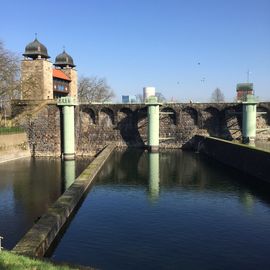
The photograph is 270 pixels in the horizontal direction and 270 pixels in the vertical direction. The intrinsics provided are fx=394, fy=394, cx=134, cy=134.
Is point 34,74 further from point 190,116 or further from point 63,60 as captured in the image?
point 190,116

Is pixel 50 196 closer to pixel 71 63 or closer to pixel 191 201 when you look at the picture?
pixel 191 201

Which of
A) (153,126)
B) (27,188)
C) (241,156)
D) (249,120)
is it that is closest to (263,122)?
(249,120)

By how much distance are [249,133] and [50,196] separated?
34187mm

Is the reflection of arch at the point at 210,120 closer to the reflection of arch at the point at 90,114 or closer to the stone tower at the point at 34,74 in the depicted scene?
the reflection of arch at the point at 90,114

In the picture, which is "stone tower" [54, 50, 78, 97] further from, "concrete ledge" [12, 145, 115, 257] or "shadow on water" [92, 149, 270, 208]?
"concrete ledge" [12, 145, 115, 257]

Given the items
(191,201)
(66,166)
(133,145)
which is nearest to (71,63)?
(133,145)

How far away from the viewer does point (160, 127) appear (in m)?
58.7

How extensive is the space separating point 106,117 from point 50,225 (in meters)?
42.1

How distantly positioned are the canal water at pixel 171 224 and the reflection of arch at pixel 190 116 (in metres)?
22.8

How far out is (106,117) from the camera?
194ft

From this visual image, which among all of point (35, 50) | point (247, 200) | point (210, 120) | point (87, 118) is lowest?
point (247, 200)

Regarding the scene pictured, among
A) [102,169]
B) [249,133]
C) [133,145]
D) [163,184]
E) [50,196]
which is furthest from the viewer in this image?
[133,145]

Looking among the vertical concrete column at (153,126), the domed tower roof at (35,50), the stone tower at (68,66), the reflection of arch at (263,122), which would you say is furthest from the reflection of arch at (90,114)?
the reflection of arch at (263,122)

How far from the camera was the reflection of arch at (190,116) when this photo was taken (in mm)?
58531
